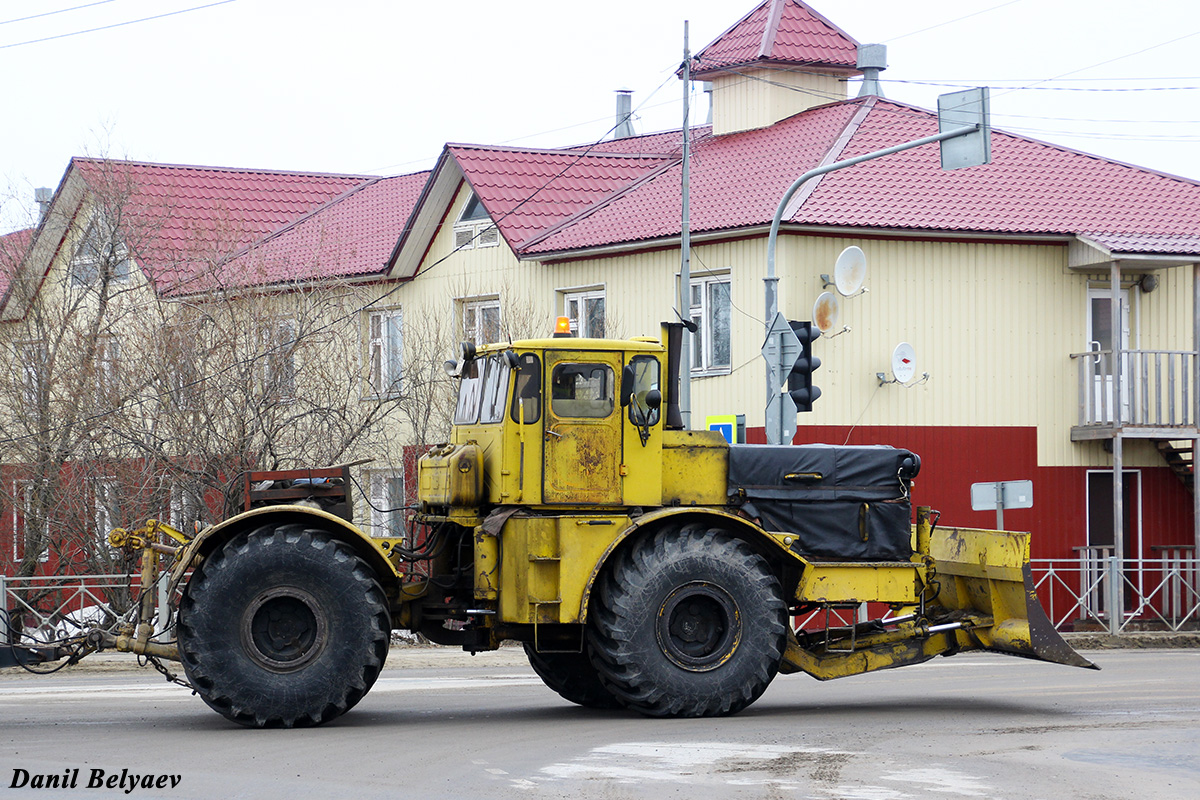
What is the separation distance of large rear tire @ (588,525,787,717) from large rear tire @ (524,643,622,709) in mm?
1175

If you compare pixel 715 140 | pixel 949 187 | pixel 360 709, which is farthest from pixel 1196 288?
pixel 360 709

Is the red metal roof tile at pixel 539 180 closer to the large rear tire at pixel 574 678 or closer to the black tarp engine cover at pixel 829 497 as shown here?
the large rear tire at pixel 574 678

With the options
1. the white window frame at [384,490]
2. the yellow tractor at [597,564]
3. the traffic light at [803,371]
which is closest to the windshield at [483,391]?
the yellow tractor at [597,564]

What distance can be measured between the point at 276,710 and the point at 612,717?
2775mm

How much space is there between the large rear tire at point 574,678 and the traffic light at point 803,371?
510cm

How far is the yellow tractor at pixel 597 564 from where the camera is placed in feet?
39.5

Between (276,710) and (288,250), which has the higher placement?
(288,250)

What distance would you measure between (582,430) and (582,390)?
0.33m

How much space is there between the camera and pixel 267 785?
959 cm

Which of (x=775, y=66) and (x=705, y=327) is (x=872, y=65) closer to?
(x=775, y=66)

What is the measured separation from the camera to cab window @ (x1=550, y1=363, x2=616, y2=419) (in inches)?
505

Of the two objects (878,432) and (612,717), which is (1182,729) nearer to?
(612,717)

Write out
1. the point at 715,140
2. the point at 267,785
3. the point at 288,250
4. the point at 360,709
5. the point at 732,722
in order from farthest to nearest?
the point at 288,250
the point at 715,140
the point at 360,709
the point at 732,722
the point at 267,785

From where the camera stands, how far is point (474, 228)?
30.6 meters
